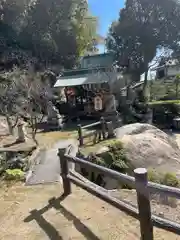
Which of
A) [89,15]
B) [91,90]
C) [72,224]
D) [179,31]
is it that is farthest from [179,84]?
[72,224]

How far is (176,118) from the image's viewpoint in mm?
15961

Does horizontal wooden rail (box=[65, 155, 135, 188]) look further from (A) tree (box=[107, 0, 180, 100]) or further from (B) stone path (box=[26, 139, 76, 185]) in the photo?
(A) tree (box=[107, 0, 180, 100])

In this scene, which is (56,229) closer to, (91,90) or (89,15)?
(91,90)

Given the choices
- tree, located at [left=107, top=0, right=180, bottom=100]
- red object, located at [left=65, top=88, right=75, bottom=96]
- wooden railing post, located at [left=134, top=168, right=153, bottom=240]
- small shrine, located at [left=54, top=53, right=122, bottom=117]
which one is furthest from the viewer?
tree, located at [left=107, top=0, right=180, bottom=100]

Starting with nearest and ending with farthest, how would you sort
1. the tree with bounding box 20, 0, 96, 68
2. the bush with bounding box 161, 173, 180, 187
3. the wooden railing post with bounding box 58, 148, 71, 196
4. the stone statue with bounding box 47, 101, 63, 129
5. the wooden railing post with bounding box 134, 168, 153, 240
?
the wooden railing post with bounding box 134, 168, 153, 240, the wooden railing post with bounding box 58, 148, 71, 196, the bush with bounding box 161, 173, 180, 187, the stone statue with bounding box 47, 101, 63, 129, the tree with bounding box 20, 0, 96, 68

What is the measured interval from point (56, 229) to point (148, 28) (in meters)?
20.5

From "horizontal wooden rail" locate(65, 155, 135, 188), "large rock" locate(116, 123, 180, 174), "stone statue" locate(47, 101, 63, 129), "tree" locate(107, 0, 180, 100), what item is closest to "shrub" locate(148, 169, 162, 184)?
"large rock" locate(116, 123, 180, 174)

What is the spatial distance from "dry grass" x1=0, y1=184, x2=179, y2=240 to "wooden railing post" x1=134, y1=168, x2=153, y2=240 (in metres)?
0.48

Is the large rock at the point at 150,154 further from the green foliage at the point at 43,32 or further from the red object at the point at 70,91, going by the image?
the green foliage at the point at 43,32

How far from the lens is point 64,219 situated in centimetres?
397

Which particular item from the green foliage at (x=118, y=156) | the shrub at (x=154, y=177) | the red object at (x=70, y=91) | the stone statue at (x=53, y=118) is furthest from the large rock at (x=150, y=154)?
the red object at (x=70, y=91)

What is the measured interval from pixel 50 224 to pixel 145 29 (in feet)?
66.6

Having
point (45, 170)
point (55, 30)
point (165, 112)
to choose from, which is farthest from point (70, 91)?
point (45, 170)

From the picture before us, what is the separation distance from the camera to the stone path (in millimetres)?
5884
